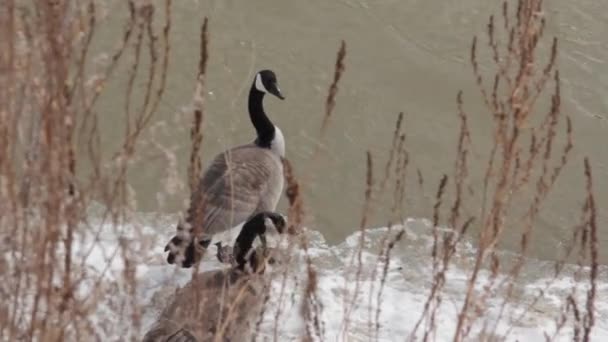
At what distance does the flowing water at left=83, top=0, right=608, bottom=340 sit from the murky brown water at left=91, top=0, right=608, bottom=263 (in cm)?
1

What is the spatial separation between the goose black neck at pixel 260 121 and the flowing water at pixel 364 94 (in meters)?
0.34

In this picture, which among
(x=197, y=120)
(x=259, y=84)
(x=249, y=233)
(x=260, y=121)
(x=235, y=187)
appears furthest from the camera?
(x=259, y=84)

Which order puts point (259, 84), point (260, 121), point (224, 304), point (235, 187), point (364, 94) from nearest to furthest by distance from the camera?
point (224, 304) → point (235, 187) → point (260, 121) → point (259, 84) → point (364, 94)

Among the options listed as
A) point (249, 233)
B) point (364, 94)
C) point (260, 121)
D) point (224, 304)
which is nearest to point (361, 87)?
point (364, 94)

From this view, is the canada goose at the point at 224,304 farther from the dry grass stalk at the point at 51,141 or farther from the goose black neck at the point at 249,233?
the dry grass stalk at the point at 51,141

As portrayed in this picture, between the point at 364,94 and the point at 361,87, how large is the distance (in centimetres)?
11

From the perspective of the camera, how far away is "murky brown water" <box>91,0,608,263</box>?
667cm

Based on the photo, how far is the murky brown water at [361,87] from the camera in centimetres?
667

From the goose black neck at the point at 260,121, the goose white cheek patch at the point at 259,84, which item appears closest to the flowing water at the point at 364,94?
the goose black neck at the point at 260,121

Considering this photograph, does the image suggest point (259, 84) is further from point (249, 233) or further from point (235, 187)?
point (249, 233)

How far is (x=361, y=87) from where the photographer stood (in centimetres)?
783

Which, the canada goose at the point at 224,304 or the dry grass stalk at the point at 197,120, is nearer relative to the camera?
the dry grass stalk at the point at 197,120

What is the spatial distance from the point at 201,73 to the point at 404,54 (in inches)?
249

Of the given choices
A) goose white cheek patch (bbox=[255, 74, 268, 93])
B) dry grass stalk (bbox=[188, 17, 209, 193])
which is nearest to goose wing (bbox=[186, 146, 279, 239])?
goose white cheek patch (bbox=[255, 74, 268, 93])
